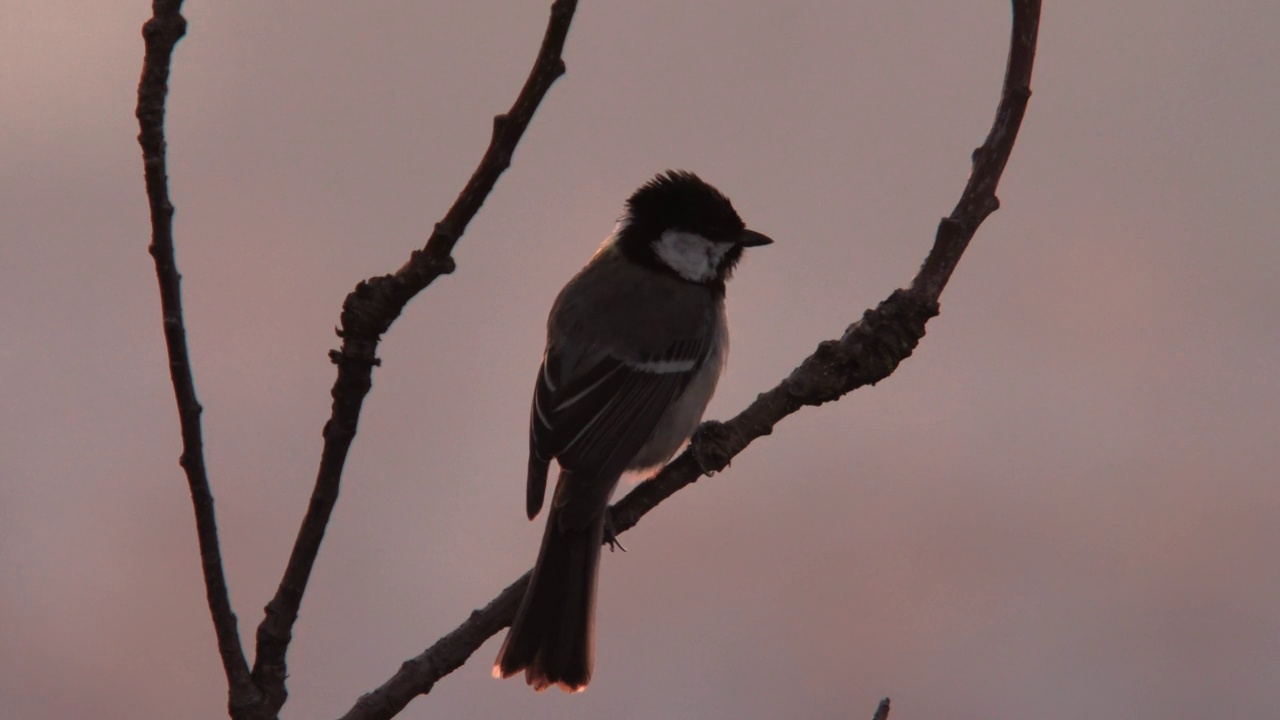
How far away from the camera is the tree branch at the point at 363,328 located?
1.68m

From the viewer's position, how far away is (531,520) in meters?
3.31

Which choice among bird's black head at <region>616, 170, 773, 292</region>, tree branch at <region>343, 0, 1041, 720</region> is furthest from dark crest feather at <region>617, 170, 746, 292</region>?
tree branch at <region>343, 0, 1041, 720</region>

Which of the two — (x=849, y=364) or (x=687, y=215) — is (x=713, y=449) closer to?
(x=849, y=364)

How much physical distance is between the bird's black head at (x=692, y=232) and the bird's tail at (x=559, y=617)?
4.34ft

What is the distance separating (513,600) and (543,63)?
109 cm

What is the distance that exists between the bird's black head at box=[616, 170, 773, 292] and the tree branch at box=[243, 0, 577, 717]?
8.28 feet

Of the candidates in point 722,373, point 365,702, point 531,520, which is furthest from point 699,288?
point 365,702

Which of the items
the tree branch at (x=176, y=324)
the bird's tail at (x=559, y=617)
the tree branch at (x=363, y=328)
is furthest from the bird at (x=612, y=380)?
the tree branch at (x=176, y=324)

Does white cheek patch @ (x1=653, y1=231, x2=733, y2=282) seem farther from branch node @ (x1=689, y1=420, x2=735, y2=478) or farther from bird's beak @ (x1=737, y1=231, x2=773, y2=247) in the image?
branch node @ (x1=689, y1=420, x2=735, y2=478)

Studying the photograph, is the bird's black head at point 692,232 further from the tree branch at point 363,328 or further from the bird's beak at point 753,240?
the tree branch at point 363,328

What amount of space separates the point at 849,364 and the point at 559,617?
1082 mm

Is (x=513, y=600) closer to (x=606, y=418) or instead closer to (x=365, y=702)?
(x=365, y=702)

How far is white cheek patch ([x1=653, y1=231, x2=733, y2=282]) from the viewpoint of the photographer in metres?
4.38

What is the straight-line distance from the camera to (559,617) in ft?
10.5
